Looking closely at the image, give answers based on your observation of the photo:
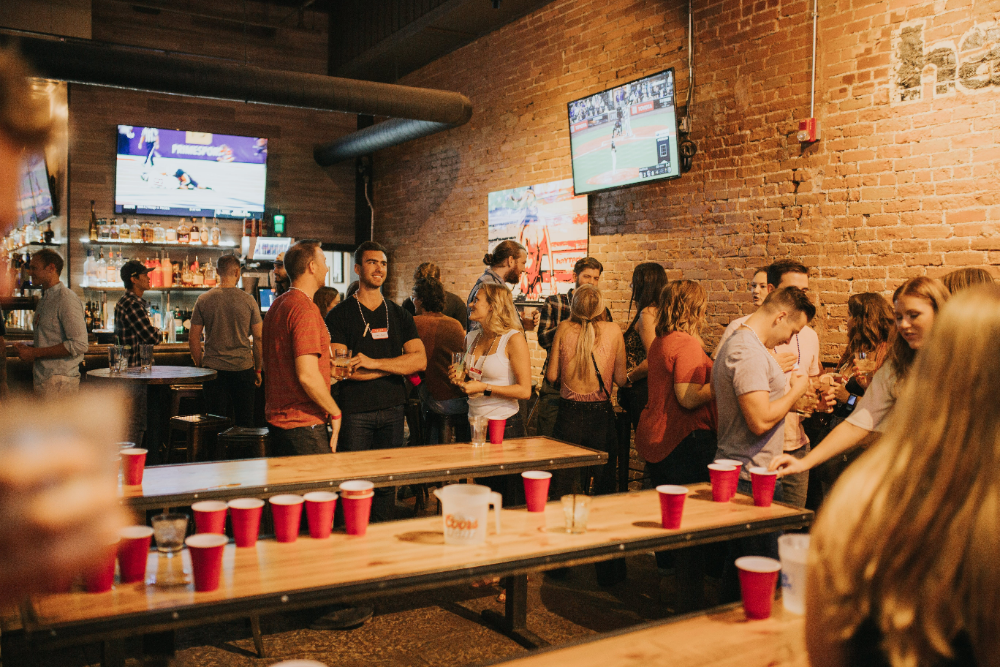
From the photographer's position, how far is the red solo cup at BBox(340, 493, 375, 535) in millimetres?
2268

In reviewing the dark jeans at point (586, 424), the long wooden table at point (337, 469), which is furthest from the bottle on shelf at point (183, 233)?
the long wooden table at point (337, 469)

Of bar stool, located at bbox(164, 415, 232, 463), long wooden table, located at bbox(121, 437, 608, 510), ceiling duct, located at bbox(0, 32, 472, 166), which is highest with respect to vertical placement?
ceiling duct, located at bbox(0, 32, 472, 166)

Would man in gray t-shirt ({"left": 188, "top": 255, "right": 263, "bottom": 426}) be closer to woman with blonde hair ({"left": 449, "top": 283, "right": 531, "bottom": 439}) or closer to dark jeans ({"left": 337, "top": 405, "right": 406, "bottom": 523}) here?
dark jeans ({"left": 337, "top": 405, "right": 406, "bottom": 523})

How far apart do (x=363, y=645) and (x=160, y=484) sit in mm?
1174

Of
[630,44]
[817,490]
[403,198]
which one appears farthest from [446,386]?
[403,198]

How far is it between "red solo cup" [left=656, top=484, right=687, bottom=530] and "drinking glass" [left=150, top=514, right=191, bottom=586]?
1.38 meters

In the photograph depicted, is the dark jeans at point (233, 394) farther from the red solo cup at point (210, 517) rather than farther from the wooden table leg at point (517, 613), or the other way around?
the red solo cup at point (210, 517)

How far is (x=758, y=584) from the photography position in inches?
71.8

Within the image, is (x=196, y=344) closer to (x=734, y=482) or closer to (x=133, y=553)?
(x=133, y=553)

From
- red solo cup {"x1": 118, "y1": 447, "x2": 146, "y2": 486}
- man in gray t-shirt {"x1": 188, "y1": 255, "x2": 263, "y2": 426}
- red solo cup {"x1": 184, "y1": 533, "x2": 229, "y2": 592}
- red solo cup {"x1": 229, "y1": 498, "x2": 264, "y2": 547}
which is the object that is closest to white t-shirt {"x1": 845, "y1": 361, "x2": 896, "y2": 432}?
red solo cup {"x1": 229, "y1": 498, "x2": 264, "y2": 547}

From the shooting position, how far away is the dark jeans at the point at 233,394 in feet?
21.0

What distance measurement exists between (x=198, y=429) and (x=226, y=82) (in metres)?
3.53

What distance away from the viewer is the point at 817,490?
4.26 metres

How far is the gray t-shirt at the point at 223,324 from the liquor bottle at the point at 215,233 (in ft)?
11.7
